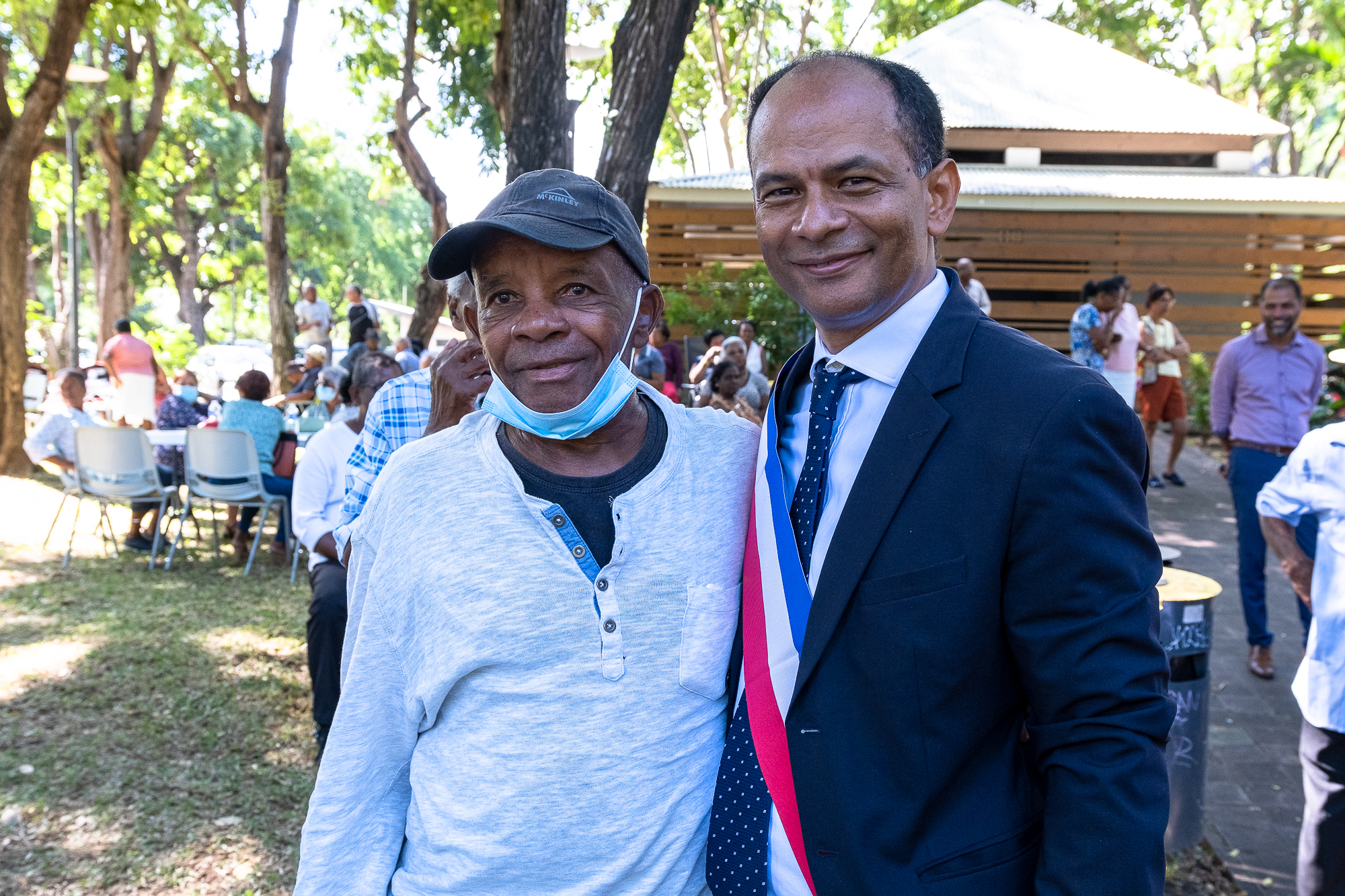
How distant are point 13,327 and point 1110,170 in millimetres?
17683

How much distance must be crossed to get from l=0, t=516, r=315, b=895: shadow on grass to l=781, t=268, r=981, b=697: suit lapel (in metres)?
3.33

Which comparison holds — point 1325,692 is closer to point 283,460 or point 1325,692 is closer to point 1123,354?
point 1123,354

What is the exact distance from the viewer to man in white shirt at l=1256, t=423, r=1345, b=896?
294 cm

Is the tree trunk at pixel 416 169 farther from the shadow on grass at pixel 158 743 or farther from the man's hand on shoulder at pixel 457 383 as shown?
the man's hand on shoulder at pixel 457 383

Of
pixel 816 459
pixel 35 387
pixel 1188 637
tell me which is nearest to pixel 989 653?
pixel 816 459

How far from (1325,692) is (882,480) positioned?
7.49 ft

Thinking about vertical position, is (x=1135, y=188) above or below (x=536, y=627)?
above

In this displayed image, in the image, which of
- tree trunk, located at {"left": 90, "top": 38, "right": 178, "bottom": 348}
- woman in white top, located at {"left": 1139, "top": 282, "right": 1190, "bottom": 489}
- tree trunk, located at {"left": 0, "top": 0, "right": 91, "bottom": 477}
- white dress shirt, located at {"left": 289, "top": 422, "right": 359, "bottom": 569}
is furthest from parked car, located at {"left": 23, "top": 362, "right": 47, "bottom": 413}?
woman in white top, located at {"left": 1139, "top": 282, "right": 1190, "bottom": 489}

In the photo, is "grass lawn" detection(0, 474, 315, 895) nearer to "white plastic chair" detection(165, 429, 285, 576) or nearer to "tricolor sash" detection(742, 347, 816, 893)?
"white plastic chair" detection(165, 429, 285, 576)

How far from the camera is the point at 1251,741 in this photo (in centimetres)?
499

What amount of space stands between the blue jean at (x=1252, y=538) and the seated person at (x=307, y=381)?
949cm

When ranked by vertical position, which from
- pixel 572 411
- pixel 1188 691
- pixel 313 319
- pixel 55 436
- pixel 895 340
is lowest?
pixel 1188 691

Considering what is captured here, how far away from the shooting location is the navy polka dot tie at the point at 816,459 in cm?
163

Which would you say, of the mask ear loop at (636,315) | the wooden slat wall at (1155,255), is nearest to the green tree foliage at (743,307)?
the wooden slat wall at (1155,255)
